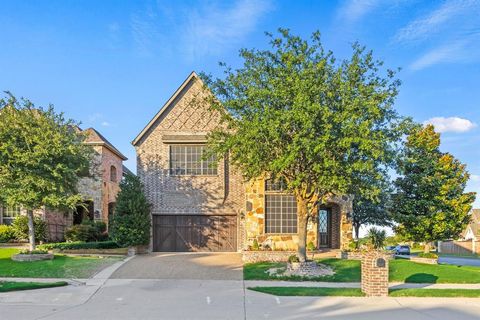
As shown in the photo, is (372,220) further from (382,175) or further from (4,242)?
(4,242)

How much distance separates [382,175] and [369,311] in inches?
285

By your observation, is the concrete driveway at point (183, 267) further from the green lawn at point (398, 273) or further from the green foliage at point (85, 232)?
the green foliage at point (85, 232)

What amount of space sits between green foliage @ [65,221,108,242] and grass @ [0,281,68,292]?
10145mm

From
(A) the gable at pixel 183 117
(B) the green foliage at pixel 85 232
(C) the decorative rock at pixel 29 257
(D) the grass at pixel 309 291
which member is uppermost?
(A) the gable at pixel 183 117

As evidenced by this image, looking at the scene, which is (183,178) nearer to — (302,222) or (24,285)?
(302,222)

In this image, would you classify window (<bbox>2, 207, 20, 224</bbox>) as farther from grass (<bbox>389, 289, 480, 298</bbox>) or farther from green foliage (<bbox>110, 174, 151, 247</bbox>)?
grass (<bbox>389, 289, 480, 298</bbox>)

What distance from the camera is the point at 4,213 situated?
24672mm

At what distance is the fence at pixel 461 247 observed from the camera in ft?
145

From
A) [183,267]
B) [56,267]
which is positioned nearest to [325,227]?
[183,267]

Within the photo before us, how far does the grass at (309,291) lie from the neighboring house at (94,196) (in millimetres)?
15106

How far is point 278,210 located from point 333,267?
219 inches

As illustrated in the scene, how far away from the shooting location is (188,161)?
2334 cm

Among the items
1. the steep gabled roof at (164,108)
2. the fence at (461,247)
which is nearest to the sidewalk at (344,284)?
the steep gabled roof at (164,108)

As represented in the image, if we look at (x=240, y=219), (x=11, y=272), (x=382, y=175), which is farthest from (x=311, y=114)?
(x=11, y=272)
